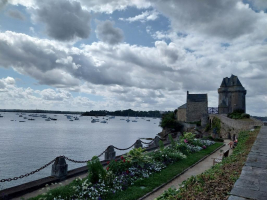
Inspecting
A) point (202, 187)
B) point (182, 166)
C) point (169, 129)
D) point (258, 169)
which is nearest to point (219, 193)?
point (202, 187)

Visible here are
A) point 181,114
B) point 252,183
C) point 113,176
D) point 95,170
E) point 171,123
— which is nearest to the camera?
point 252,183

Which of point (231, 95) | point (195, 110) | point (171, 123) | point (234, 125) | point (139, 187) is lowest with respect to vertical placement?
point (139, 187)

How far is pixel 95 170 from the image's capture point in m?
7.98

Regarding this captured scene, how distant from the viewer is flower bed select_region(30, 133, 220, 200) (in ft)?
23.5

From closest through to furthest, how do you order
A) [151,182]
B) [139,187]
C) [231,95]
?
1. [139,187]
2. [151,182]
3. [231,95]

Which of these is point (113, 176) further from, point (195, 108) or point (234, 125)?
point (195, 108)

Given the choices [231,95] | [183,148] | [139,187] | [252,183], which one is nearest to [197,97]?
[231,95]

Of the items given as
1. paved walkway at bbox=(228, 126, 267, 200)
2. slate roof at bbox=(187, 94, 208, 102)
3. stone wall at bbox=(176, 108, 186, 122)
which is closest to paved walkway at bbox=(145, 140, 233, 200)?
paved walkway at bbox=(228, 126, 267, 200)

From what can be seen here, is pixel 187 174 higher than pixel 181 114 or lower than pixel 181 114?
lower

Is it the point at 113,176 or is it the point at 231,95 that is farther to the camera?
the point at 231,95

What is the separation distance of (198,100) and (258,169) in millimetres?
51244

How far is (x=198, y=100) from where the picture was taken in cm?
5538

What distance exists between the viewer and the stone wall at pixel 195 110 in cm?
5428

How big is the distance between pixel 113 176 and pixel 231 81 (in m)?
51.0
